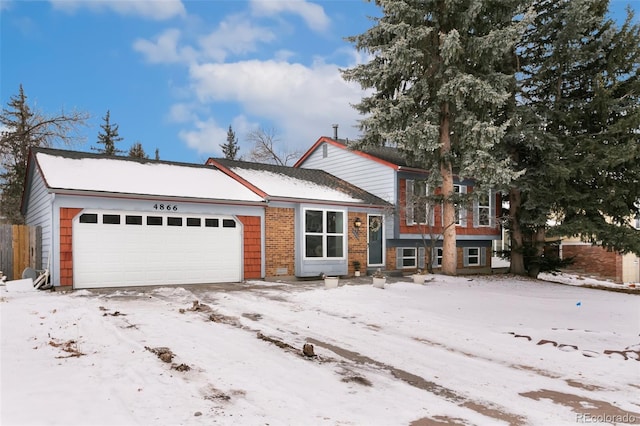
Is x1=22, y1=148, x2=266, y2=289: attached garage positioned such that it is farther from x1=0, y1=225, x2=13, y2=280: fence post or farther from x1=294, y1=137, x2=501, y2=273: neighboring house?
x1=294, y1=137, x2=501, y2=273: neighboring house

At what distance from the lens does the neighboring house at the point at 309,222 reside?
15.5 meters

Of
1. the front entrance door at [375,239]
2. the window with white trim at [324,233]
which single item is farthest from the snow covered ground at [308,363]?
the front entrance door at [375,239]

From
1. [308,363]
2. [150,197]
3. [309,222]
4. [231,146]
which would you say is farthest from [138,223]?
[231,146]

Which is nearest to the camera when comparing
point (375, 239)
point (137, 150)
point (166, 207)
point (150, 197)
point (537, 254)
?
point (150, 197)

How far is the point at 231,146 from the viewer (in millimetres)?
53344

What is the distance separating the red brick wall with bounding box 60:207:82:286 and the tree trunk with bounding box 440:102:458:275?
12557 mm

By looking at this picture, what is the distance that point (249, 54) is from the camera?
26.8 m

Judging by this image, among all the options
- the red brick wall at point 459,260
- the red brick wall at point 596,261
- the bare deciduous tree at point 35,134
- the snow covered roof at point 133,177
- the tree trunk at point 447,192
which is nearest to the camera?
the snow covered roof at point 133,177

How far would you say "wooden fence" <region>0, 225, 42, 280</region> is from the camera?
1402 centimetres

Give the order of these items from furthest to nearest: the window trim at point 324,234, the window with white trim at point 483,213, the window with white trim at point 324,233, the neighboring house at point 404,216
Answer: the window with white trim at point 483,213 < the neighboring house at point 404,216 < the window with white trim at point 324,233 < the window trim at point 324,234

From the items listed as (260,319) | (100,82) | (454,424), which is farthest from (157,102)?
(454,424)

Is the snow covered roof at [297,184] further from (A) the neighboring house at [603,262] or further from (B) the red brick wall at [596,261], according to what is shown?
(B) the red brick wall at [596,261]

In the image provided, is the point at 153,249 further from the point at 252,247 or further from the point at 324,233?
the point at 324,233

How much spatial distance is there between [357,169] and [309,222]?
524cm
